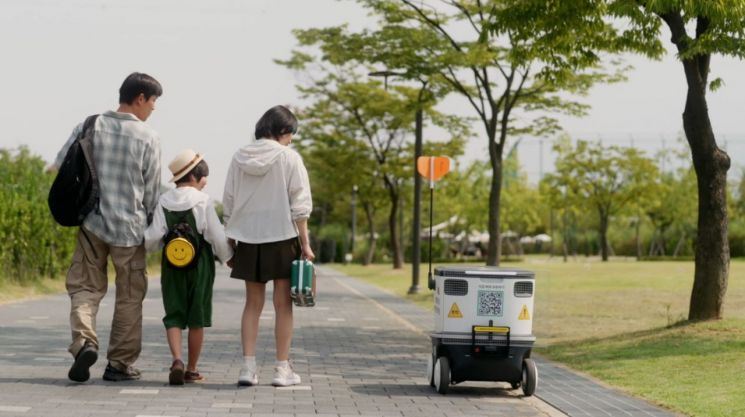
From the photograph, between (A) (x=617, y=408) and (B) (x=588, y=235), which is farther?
(B) (x=588, y=235)

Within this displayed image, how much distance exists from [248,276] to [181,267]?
42cm

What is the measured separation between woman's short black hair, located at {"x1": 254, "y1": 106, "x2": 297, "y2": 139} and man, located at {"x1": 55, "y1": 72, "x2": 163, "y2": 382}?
2.26 feet

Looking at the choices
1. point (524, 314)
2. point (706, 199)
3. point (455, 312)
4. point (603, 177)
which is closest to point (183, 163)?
point (455, 312)

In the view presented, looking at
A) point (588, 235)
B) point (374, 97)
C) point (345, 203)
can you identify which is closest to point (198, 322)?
point (374, 97)

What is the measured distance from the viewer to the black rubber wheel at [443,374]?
8.13 m

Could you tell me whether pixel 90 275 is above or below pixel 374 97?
below

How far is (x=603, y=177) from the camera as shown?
66.4m

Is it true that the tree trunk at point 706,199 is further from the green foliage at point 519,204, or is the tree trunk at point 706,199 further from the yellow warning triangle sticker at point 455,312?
the green foliage at point 519,204

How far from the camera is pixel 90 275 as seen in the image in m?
8.07

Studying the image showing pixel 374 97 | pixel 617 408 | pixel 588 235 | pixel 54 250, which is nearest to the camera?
pixel 617 408

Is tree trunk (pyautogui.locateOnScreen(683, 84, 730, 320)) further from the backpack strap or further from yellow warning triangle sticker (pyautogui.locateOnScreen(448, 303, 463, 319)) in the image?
the backpack strap

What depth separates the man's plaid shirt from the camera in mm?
7992

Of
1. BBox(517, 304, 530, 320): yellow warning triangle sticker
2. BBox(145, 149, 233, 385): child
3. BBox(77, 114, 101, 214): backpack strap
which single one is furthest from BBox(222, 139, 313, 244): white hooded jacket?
BBox(517, 304, 530, 320): yellow warning triangle sticker

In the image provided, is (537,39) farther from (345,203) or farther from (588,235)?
(588,235)
